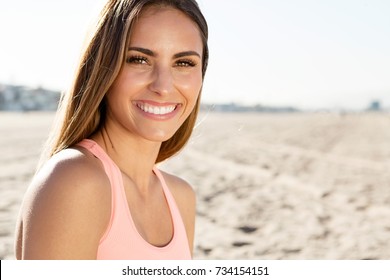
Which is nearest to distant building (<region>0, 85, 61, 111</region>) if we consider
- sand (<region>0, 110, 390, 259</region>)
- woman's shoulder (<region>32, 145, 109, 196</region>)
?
sand (<region>0, 110, 390, 259</region>)

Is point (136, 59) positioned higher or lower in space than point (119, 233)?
higher

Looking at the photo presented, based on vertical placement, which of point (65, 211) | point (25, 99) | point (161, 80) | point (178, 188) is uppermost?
point (161, 80)

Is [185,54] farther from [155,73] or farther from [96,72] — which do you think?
[96,72]

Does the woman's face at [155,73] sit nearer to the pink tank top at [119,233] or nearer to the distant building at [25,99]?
the pink tank top at [119,233]

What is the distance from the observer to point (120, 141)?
2020 mm

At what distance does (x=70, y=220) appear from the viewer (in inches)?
61.8

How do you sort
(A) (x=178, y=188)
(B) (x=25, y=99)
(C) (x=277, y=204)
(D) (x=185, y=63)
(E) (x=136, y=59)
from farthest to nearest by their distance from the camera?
(B) (x=25, y=99) → (C) (x=277, y=204) → (A) (x=178, y=188) → (D) (x=185, y=63) → (E) (x=136, y=59)

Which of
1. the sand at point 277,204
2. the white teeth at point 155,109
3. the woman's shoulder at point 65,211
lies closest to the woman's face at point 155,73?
the white teeth at point 155,109

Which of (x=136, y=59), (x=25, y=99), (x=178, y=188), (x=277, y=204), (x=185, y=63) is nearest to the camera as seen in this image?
(x=136, y=59)

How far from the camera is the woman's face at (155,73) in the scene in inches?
73.3

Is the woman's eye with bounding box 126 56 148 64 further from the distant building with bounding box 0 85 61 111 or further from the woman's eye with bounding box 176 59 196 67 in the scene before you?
the distant building with bounding box 0 85 61 111

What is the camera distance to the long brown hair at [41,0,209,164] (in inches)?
71.1

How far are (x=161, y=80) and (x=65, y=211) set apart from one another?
609 millimetres

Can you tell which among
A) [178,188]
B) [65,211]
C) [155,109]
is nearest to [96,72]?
[155,109]
